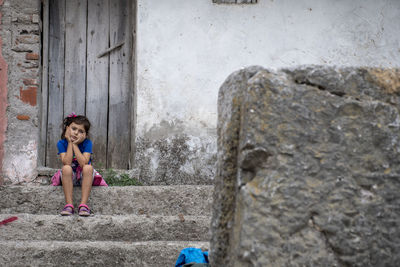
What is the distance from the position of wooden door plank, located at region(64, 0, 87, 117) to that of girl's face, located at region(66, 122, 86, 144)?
992 millimetres

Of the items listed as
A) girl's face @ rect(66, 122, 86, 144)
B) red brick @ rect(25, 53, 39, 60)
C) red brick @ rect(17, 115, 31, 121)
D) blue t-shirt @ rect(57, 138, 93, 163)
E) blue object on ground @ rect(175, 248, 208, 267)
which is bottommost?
blue object on ground @ rect(175, 248, 208, 267)

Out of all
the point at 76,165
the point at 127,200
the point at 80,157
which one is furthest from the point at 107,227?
the point at 76,165

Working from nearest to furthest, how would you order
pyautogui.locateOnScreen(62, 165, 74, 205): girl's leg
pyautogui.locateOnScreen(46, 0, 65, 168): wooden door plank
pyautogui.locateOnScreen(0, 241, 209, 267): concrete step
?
pyautogui.locateOnScreen(0, 241, 209, 267): concrete step
pyautogui.locateOnScreen(62, 165, 74, 205): girl's leg
pyautogui.locateOnScreen(46, 0, 65, 168): wooden door plank

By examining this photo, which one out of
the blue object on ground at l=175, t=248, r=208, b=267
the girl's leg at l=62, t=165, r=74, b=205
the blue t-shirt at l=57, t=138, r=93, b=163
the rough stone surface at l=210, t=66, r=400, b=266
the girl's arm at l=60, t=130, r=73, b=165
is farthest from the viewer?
the blue t-shirt at l=57, t=138, r=93, b=163

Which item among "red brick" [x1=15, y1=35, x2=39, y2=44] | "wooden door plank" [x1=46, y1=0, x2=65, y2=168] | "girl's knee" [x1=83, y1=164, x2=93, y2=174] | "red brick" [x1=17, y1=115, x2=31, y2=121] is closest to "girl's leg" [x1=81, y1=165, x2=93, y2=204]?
"girl's knee" [x1=83, y1=164, x2=93, y2=174]

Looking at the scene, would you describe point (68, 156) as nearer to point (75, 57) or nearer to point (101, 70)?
point (101, 70)

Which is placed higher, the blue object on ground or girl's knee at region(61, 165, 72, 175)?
girl's knee at region(61, 165, 72, 175)

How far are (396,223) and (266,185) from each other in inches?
16.5

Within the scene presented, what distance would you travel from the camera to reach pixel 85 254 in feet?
7.57

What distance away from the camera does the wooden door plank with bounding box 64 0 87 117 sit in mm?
4422

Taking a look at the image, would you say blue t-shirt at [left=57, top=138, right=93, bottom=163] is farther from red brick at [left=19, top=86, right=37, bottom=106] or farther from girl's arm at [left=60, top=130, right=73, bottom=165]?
red brick at [left=19, top=86, right=37, bottom=106]

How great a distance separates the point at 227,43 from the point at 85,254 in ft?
8.33

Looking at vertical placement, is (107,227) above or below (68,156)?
below

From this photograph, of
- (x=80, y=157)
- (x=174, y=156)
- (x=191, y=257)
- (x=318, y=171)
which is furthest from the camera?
(x=174, y=156)
